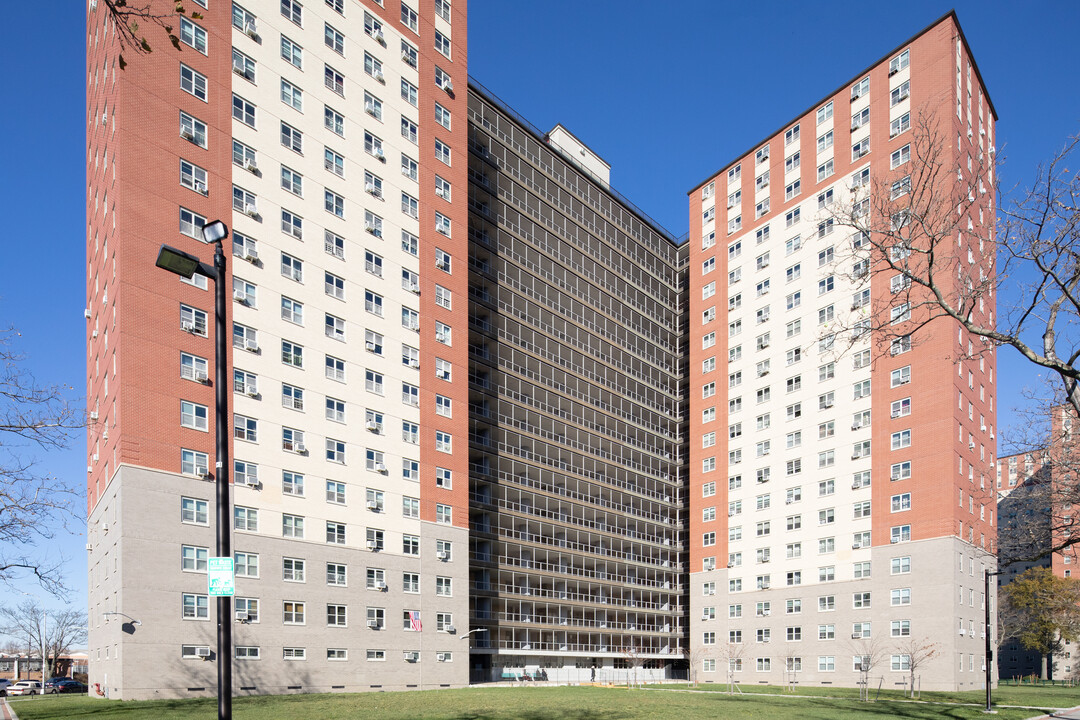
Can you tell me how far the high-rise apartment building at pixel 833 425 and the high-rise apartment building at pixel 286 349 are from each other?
3226cm

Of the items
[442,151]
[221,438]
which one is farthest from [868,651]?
[221,438]

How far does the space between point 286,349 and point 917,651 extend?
54.2m

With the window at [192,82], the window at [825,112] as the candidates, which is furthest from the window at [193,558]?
the window at [825,112]

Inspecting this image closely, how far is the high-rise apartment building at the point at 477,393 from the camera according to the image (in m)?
48.1

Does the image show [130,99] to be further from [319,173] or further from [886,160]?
[886,160]

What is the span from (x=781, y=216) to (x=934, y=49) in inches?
827

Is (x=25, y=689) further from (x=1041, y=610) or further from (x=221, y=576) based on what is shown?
(x=1041, y=610)

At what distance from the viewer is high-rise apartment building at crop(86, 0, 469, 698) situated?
150 ft

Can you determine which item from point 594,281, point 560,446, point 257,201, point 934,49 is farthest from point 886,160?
point 257,201

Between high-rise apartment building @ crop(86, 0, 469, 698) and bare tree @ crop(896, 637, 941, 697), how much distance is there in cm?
3526

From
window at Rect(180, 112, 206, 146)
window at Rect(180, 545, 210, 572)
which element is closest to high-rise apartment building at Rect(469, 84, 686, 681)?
window at Rect(180, 545, 210, 572)

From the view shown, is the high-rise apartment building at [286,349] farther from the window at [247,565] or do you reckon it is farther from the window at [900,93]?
the window at [900,93]

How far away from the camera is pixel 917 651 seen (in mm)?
64188

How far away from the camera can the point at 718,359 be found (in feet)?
297
